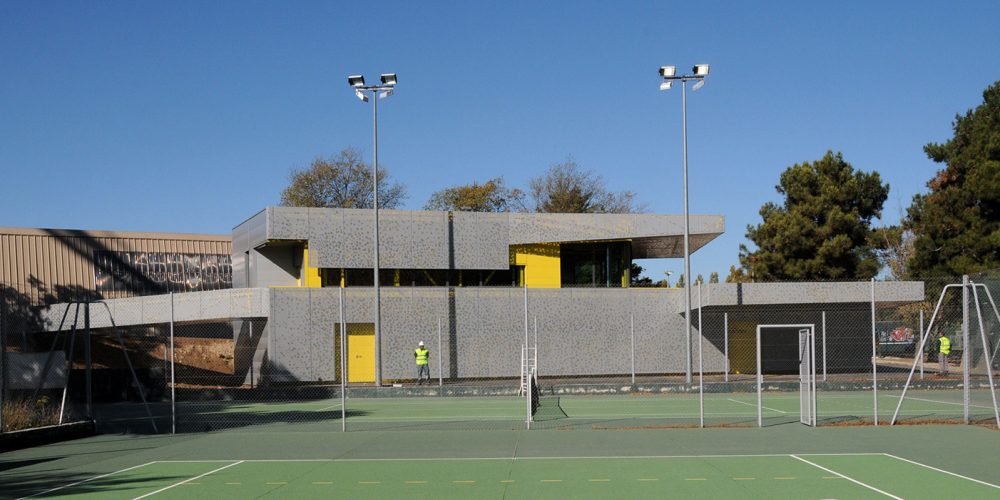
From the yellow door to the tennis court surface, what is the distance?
46.1 feet

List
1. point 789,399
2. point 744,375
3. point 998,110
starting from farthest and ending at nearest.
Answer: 1. point 998,110
2. point 744,375
3. point 789,399

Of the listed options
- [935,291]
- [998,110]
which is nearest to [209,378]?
[935,291]

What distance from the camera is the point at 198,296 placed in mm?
33812

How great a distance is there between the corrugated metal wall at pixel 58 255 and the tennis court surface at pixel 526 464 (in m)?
27.1

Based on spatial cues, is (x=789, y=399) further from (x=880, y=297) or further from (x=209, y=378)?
(x=209, y=378)

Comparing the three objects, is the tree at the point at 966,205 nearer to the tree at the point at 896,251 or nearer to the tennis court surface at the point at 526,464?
the tree at the point at 896,251

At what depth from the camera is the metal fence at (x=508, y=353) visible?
26609mm

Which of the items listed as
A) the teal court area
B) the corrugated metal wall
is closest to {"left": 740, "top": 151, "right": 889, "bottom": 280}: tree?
the teal court area

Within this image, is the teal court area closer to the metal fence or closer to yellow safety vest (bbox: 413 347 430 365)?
the metal fence

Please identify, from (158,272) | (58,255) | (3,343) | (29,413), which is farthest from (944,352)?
(58,255)

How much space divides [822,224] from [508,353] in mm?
23164

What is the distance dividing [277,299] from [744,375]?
17957mm

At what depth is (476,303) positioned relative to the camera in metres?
35.2

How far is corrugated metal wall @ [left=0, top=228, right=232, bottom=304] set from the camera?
43312 millimetres
